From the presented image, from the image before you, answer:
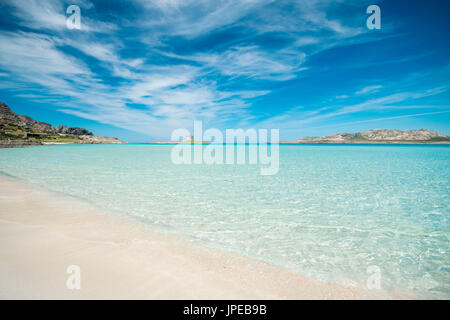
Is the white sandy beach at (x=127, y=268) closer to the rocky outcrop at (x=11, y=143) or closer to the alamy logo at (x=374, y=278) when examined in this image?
the alamy logo at (x=374, y=278)

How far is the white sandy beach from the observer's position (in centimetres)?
353

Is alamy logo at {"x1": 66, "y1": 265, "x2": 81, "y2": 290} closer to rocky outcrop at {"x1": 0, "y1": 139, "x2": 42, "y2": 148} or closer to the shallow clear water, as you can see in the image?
the shallow clear water

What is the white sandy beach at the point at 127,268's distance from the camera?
11.6 feet

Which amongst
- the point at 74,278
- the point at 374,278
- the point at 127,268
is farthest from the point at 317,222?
the point at 74,278

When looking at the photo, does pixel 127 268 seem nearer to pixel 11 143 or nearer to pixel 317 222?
pixel 317 222

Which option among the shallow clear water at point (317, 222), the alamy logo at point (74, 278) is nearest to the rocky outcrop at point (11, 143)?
Result: the shallow clear water at point (317, 222)

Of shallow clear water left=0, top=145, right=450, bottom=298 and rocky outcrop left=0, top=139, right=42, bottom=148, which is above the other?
rocky outcrop left=0, top=139, right=42, bottom=148

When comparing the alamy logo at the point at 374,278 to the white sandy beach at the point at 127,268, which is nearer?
the white sandy beach at the point at 127,268

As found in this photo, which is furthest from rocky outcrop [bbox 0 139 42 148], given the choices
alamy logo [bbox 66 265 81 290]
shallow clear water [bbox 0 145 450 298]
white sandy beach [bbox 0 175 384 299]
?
alamy logo [bbox 66 265 81 290]

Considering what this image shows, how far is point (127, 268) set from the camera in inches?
165

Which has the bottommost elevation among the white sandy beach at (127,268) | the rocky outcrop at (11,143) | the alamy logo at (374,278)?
the alamy logo at (374,278)

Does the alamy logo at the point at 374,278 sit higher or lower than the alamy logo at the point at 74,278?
lower
